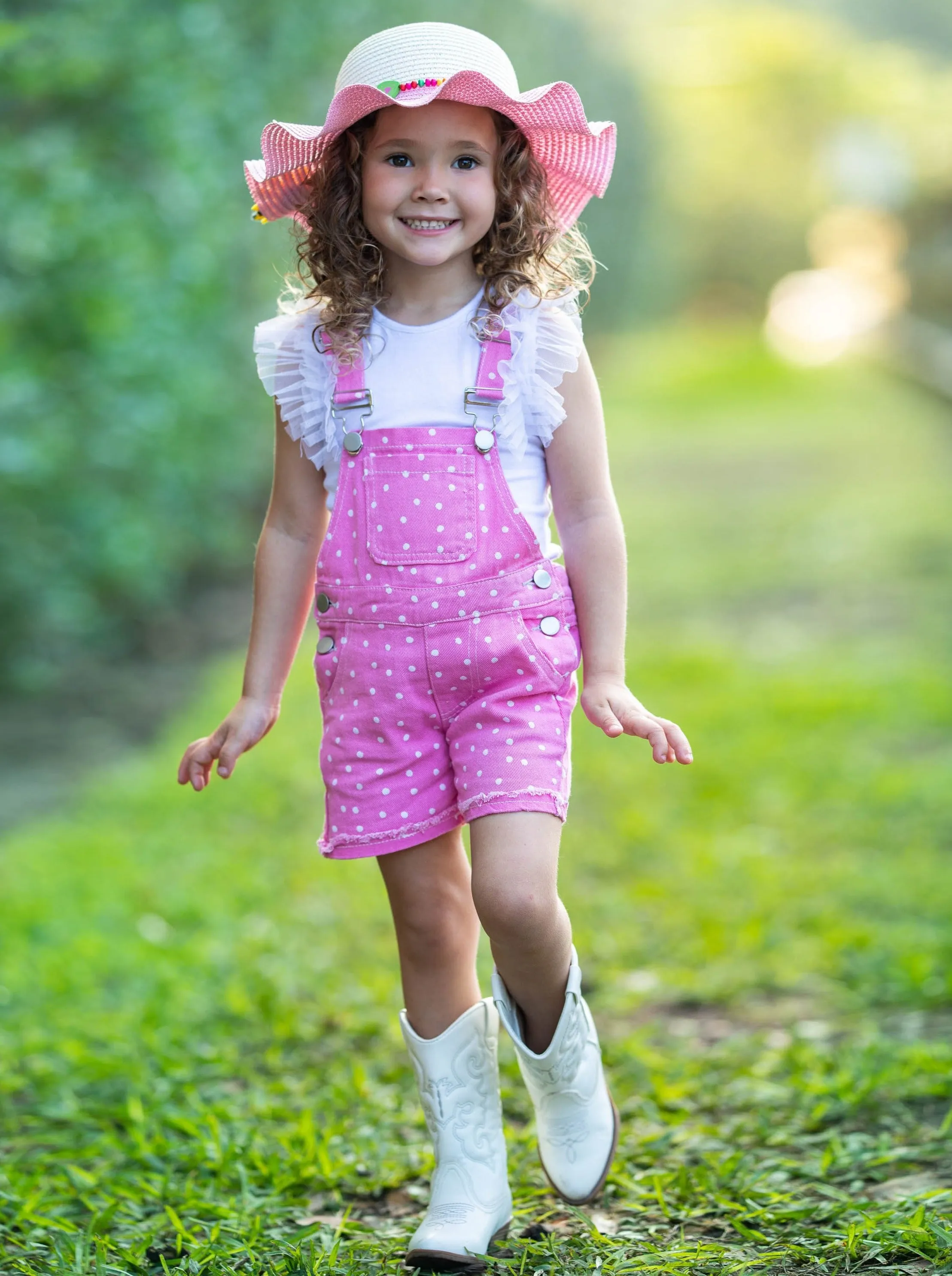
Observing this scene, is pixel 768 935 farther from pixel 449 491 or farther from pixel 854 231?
pixel 854 231

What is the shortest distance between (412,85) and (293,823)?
323cm

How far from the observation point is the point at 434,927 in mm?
2338

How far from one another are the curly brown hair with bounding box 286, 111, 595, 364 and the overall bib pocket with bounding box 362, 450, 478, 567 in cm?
20

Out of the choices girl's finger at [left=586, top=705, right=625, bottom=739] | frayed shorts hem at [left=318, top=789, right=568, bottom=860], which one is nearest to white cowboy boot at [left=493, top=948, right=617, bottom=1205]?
frayed shorts hem at [left=318, top=789, right=568, bottom=860]

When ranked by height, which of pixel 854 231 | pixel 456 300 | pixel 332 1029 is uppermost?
pixel 854 231

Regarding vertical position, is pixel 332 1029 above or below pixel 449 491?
below

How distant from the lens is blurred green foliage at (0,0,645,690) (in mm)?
4957

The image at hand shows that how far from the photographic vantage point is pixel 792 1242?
2.29 meters

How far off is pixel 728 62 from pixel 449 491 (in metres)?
33.1

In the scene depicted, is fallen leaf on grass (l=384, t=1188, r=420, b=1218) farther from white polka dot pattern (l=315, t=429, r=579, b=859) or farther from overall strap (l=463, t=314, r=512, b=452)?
overall strap (l=463, t=314, r=512, b=452)

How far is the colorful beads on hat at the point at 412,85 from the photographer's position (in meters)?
2.17

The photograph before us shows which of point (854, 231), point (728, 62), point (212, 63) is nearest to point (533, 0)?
point (212, 63)

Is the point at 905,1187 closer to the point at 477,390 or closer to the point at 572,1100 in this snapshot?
the point at 572,1100

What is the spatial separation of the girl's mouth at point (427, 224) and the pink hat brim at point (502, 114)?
156 mm
